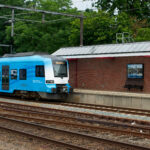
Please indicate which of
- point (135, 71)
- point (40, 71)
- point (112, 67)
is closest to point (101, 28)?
point (112, 67)

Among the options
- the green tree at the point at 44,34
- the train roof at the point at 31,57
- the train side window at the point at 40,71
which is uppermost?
the green tree at the point at 44,34

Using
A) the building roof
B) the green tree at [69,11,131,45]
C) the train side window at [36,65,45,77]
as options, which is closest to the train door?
the train side window at [36,65,45,77]

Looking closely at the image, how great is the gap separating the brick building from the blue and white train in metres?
3.95

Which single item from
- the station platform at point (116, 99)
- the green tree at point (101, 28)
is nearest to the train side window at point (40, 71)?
the station platform at point (116, 99)

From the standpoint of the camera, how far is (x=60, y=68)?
19.8 metres

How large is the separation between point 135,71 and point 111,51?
2.44 meters

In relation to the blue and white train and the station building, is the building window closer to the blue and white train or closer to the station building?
the station building

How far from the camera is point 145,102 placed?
1666 centimetres

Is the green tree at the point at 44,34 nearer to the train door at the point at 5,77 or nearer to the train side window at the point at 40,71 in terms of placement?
the train door at the point at 5,77

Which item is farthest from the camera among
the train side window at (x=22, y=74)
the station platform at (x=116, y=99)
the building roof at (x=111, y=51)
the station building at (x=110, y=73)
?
the building roof at (x=111, y=51)

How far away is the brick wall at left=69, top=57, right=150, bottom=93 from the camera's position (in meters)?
21.4

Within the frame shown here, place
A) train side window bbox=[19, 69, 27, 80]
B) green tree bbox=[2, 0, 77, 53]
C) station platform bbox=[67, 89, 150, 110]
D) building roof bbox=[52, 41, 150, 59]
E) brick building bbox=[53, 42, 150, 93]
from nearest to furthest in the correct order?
station platform bbox=[67, 89, 150, 110]
train side window bbox=[19, 69, 27, 80]
building roof bbox=[52, 41, 150, 59]
brick building bbox=[53, 42, 150, 93]
green tree bbox=[2, 0, 77, 53]

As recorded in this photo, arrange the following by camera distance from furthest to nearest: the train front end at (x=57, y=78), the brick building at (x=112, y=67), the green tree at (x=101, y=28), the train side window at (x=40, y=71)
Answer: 1. the green tree at (x=101, y=28)
2. the brick building at (x=112, y=67)
3. the train side window at (x=40, y=71)
4. the train front end at (x=57, y=78)

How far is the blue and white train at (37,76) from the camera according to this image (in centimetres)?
1902
